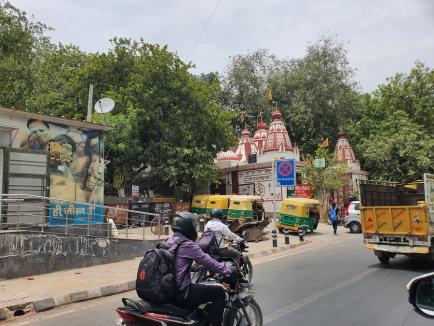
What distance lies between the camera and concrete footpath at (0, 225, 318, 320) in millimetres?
7832

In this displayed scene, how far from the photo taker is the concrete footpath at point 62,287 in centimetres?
783

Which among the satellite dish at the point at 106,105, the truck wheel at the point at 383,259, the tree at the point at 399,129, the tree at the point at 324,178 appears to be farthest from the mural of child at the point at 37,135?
the tree at the point at 399,129

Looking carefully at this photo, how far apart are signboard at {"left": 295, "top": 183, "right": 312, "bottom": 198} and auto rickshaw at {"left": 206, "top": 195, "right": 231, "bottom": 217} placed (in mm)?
7161

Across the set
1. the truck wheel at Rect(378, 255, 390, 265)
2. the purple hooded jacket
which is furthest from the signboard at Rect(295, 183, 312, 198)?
the purple hooded jacket

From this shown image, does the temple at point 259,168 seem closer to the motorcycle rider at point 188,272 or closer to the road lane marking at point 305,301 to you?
the road lane marking at point 305,301

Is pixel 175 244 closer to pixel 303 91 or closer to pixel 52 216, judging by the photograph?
pixel 52 216

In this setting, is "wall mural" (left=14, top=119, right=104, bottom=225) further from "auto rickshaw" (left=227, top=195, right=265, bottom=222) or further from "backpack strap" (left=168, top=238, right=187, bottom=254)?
"auto rickshaw" (left=227, top=195, right=265, bottom=222)

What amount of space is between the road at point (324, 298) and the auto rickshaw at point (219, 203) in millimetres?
12136

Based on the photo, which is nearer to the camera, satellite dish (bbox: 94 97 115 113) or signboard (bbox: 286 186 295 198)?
satellite dish (bbox: 94 97 115 113)

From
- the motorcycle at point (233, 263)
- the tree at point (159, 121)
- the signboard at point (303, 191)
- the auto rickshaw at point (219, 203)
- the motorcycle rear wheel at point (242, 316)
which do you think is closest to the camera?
the motorcycle rear wheel at point (242, 316)

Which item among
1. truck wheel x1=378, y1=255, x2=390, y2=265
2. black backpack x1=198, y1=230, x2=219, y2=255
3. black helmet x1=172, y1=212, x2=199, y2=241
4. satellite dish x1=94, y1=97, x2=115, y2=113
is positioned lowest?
truck wheel x1=378, y1=255, x2=390, y2=265

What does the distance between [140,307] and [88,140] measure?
11.0 metres

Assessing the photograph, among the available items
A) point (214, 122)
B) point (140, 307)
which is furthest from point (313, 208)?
point (140, 307)

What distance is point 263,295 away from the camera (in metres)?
7.98
